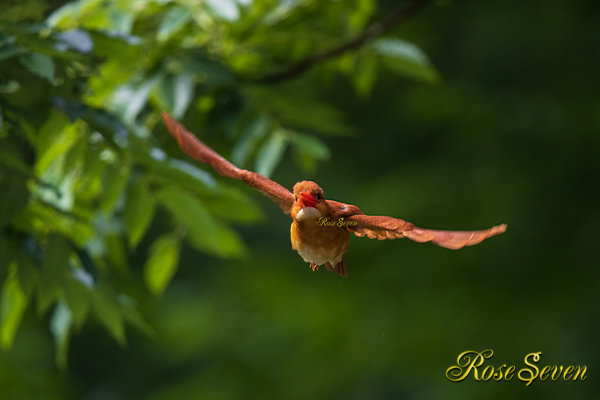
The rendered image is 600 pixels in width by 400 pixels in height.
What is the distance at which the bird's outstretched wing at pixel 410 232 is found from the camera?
1.20 ft

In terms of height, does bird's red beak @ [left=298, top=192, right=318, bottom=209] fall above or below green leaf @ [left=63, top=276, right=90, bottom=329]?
above

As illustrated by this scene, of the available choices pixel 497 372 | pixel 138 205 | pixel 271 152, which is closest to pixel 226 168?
pixel 497 372

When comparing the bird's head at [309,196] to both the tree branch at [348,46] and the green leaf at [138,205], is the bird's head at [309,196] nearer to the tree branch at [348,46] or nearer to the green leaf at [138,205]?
the green leaf at [138,205]

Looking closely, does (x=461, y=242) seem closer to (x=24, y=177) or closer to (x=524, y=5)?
(x=24, y=177)

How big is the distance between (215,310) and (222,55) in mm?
3037

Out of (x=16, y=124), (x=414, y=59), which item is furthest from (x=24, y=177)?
(x=414, y=59)

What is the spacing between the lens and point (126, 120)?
68.4 inches

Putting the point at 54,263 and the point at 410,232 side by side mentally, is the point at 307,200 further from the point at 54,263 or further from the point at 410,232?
the point at 54,263

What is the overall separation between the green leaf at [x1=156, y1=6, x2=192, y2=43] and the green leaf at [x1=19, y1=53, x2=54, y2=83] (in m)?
0.53

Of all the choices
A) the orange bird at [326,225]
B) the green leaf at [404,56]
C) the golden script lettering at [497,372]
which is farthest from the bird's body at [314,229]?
the green leaf at [404,56]

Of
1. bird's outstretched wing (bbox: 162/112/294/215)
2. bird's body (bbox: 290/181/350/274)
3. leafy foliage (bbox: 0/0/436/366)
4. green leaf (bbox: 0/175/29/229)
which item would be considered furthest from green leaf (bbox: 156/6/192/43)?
bird's body (bbox: 290/181/350/274)

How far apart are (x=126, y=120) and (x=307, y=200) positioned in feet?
4.61

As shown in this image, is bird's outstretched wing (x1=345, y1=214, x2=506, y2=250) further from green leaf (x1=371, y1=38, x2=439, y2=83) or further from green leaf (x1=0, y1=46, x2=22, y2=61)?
green leaf (x1=371, y1=38, x2=439, y2=83)

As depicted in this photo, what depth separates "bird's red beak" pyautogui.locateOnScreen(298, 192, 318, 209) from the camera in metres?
0.47
